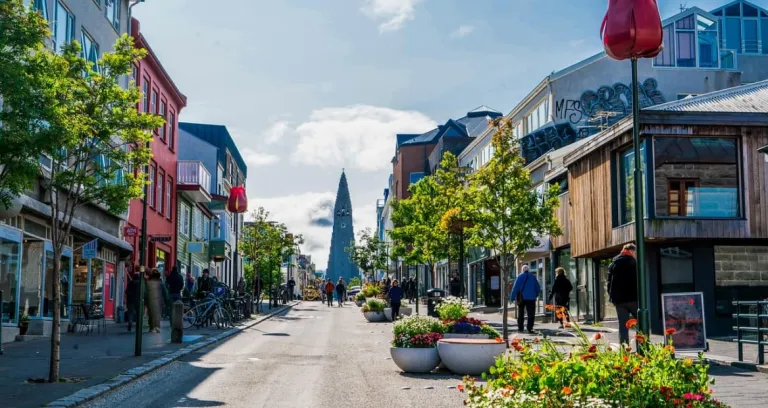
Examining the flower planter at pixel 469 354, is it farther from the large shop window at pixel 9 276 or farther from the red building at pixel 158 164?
the red building at pixel 158 164

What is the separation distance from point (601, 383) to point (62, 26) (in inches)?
897

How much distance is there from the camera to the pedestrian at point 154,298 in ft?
77.7

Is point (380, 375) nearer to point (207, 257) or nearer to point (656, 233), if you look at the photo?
point (656, 233)

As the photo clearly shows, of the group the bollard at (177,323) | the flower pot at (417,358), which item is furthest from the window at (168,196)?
the flower pot at (417,358)

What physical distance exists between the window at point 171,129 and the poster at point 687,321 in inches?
1245

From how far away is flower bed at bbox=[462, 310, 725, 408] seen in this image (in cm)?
532

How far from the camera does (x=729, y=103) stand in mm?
24359

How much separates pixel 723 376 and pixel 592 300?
16.2m

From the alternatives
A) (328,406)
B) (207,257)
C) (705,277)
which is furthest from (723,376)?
(207,257)

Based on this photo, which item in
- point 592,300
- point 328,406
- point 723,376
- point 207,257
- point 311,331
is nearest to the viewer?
point 328,406

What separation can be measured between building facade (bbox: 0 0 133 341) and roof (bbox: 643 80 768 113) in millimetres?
14136

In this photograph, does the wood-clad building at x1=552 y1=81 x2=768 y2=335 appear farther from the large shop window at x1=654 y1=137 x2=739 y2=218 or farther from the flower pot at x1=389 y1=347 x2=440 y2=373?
the flower pot at x1=389 y1=347 x2=440 y2=373

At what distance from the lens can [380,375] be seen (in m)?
13.6

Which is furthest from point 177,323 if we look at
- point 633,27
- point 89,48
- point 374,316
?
point 374,316
